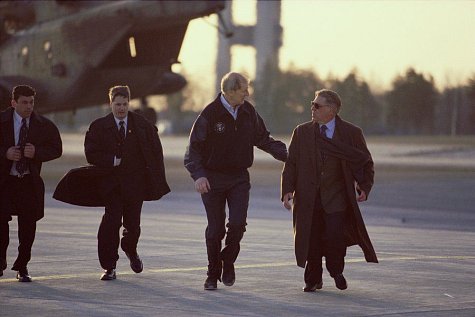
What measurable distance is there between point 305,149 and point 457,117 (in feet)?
260

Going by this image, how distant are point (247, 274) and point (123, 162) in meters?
1.63

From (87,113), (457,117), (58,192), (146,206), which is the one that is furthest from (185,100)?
(58,192)

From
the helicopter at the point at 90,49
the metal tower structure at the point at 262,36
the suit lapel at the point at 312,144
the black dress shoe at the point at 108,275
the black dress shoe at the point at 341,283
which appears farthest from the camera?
the metal tower structure at the point at 262,36

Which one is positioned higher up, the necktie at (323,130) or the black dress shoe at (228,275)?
the necktie at (323,130)

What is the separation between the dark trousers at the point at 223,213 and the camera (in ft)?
40.0

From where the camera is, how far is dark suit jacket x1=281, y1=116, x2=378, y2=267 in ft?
39.5

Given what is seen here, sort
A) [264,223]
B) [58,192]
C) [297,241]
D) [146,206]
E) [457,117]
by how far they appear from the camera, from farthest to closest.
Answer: [457,117]
[146,206]
[264,223]
[58,192]
[297,241]

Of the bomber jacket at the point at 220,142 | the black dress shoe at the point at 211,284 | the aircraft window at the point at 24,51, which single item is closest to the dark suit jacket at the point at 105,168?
the bomber jacket at the point at 220,142

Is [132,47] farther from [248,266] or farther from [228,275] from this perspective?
[228,275]

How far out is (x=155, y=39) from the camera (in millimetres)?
35875

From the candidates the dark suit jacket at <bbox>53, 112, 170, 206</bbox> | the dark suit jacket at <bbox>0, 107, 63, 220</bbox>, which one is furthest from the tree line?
the dark suit jacket at <bbox>0, 107, 63, 220</bbox>

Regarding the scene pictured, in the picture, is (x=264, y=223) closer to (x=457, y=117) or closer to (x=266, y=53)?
(x=457, y=117)

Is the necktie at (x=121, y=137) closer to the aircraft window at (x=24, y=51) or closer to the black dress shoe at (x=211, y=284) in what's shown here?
the black dress shoe at (x=211, y=284)

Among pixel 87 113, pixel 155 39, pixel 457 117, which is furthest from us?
pixel 87 113
